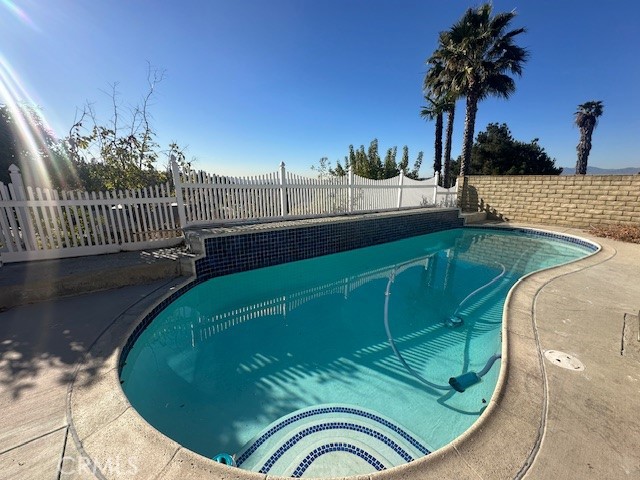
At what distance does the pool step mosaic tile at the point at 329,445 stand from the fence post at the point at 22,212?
515 centimetres

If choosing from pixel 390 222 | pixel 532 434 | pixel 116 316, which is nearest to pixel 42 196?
pixel 116 316

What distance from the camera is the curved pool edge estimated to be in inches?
53.2

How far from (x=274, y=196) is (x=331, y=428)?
5466mm

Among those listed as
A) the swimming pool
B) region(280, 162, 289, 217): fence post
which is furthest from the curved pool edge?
region(280, 162, 289, 217): fence post

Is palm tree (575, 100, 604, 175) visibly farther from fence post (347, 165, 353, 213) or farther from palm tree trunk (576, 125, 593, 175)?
fence post (347, 165, 353, 213)

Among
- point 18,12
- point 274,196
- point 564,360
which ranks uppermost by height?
point 18,12

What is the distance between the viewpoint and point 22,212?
419cm

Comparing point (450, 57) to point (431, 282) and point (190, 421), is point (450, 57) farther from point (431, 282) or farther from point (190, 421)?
point (190, 421)

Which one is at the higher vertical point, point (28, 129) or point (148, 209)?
point (28, 129)

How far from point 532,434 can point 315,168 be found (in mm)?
22534

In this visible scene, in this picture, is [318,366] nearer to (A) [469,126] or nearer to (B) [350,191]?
(B) [350,191]

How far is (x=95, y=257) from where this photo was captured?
4652 mm

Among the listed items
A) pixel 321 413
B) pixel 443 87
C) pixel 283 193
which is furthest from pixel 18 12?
pixel 443 87

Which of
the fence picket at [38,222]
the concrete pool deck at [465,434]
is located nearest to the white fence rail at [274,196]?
the fence picket at [38,222]
